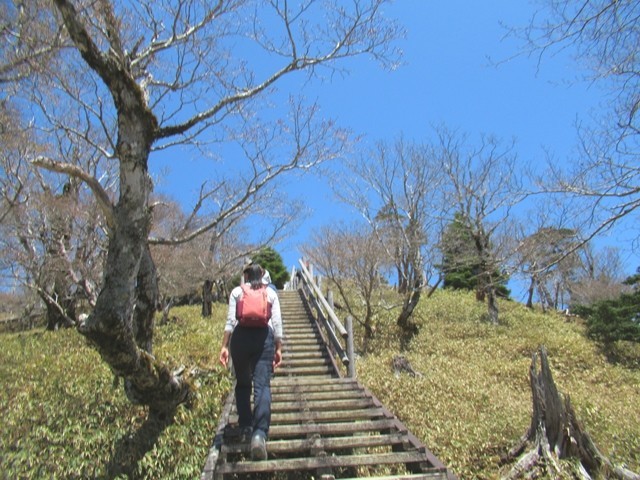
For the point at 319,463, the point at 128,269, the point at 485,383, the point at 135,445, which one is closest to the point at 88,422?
the point at 135,445

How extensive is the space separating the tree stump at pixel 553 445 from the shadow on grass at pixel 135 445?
4.97 metres

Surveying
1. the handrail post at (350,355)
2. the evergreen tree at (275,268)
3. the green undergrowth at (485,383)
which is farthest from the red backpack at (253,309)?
the evergreen tree at (275,268)

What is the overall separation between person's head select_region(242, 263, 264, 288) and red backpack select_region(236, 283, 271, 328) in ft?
0.47

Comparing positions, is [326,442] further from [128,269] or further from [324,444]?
[128,269]

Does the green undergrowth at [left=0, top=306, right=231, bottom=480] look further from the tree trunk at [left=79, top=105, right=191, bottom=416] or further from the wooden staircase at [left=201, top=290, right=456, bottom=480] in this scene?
the wooden staircase at [left=201, top=290, right=456, bottom=480]

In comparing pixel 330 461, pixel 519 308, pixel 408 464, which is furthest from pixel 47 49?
pixel 519 308

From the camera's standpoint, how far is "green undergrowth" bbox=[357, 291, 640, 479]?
6.35 m

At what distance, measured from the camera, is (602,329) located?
14742mm

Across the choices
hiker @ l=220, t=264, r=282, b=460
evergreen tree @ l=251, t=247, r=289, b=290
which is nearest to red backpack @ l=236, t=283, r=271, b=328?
hiker @ l=220, t=264, r=282, b=460

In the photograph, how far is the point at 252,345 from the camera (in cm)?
446

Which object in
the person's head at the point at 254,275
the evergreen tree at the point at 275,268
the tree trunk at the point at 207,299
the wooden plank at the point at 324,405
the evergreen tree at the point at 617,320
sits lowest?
the wooden plank at the point at 324,405

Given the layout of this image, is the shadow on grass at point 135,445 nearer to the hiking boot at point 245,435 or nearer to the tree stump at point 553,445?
the hiking boot at point 245,435

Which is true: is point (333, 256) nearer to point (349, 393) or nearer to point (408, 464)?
point (349, 393)

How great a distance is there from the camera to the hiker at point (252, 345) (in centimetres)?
437
